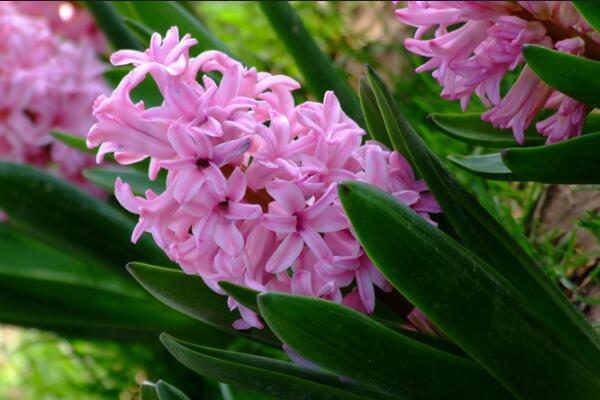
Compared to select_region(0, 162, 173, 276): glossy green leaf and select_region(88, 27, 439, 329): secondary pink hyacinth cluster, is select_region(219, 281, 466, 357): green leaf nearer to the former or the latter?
select_region(88, 27, 439, 329): secondary pink hyacinth cluster

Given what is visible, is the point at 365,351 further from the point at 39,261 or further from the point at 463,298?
the point at 39,261

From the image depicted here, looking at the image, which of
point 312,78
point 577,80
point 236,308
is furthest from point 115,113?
point 312,78

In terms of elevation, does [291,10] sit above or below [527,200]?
above

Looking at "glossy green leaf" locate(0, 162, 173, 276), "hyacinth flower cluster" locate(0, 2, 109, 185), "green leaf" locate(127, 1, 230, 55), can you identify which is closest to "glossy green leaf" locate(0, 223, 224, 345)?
"glossy green leaf" locate(0, 162, 173, 276)

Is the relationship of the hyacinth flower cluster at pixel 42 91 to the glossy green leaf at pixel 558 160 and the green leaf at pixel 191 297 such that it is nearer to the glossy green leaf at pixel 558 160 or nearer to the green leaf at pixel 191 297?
the green leaf at pixel 191 297

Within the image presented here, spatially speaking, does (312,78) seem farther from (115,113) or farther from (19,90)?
(19,90)

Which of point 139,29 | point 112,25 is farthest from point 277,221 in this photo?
point 112,25
